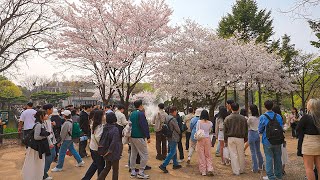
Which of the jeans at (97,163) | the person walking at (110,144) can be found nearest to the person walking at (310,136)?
the person walking at (110,144)

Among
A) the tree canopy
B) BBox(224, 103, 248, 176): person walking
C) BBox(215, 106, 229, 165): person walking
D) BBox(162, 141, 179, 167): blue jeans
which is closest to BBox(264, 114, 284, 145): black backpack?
BBox(224, 103, 248, 176): person walking

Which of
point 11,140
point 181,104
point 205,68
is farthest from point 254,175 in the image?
point 181,104

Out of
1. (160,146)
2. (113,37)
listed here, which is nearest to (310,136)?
(160,146)

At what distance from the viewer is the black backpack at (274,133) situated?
5684 millimetres

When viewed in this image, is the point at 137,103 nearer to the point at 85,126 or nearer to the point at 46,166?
the point at 46,166

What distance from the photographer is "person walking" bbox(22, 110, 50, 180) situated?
17.5 feet

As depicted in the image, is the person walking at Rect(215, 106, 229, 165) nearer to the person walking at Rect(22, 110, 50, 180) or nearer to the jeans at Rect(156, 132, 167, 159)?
the jeans at Rect(156, 132, 167, 159)

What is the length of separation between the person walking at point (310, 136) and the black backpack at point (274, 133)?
0.87 meters

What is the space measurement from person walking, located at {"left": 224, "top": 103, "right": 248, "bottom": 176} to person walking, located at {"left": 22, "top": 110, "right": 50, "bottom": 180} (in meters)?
4.22

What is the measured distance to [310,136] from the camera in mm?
4699

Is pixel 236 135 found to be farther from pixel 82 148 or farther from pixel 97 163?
pixel 82 148

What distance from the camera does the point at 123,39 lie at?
16.6m

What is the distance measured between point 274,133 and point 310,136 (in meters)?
1.01

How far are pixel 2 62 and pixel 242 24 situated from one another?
22.0 m
